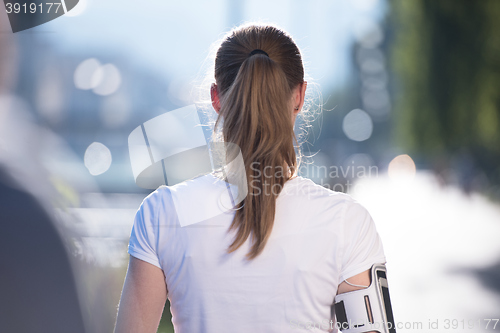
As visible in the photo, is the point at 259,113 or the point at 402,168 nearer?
the point at 259,113

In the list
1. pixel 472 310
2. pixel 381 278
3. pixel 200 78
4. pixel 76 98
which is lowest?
pixel 472 310

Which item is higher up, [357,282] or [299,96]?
[299,96]

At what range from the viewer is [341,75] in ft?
20.4

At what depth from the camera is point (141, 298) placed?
682 millimetres

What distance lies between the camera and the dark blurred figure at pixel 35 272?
71 centimetres

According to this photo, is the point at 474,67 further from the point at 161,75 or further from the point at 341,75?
the point at 161,75

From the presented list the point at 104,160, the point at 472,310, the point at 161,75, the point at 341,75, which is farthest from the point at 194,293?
the point at 341,75

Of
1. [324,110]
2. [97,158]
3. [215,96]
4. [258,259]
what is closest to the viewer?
[258,259]

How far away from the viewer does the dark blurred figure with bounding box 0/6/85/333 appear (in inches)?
28.1

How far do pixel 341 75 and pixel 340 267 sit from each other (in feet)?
19.3

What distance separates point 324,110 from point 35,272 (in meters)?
2.02

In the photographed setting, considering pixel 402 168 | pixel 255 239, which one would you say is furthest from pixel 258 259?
pixel 402 168

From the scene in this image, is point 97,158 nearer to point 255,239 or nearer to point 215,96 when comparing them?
point 215,96

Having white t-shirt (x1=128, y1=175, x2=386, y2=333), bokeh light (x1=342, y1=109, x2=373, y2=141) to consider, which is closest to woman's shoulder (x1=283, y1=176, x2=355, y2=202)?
white t-shirt (x1=128, y1=175, x2=386, y2=333)
